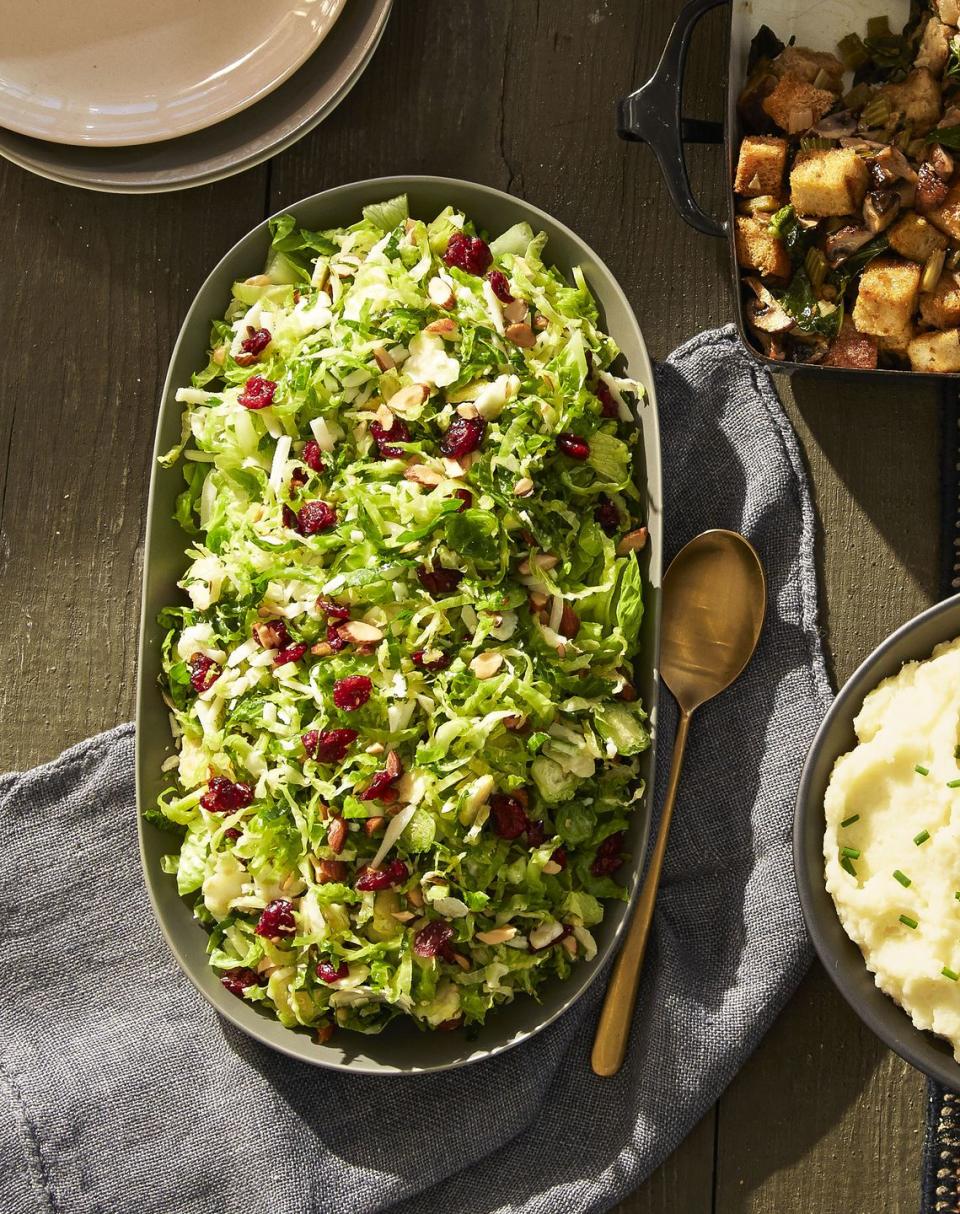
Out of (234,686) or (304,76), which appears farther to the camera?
(304,76)

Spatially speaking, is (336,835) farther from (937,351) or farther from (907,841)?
(937,351)

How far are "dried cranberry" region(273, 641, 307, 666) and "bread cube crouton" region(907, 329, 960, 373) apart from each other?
1561 mm

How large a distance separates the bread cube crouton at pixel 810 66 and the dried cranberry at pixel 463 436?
44.9 inches

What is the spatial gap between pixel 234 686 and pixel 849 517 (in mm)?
1627

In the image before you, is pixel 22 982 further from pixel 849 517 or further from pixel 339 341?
pixel 849 517

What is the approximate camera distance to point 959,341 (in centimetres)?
271

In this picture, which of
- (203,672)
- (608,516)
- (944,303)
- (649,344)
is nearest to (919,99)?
(944,303)

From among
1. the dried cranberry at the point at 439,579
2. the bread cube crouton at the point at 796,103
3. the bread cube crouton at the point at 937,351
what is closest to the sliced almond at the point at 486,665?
the dried cranberry at the point at 439,579

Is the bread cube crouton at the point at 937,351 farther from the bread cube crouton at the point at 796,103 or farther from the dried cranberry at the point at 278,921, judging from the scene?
the dried cranberry at the point at 278,921

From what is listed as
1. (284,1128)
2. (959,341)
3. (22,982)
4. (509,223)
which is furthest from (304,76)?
(284,1128)

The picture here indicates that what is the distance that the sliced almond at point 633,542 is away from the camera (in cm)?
271

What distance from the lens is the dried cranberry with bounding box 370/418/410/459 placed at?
2.65 m

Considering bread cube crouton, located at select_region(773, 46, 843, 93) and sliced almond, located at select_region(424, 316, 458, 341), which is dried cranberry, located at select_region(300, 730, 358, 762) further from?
bread cube crouton, located at select_region(773, 46, 843, 93)

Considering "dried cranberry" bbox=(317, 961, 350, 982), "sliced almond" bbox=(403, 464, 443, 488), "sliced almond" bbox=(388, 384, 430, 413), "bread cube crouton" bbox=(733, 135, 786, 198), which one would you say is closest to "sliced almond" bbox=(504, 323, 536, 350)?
"sliced almond" bbox=(388, 384, 430, 413)
